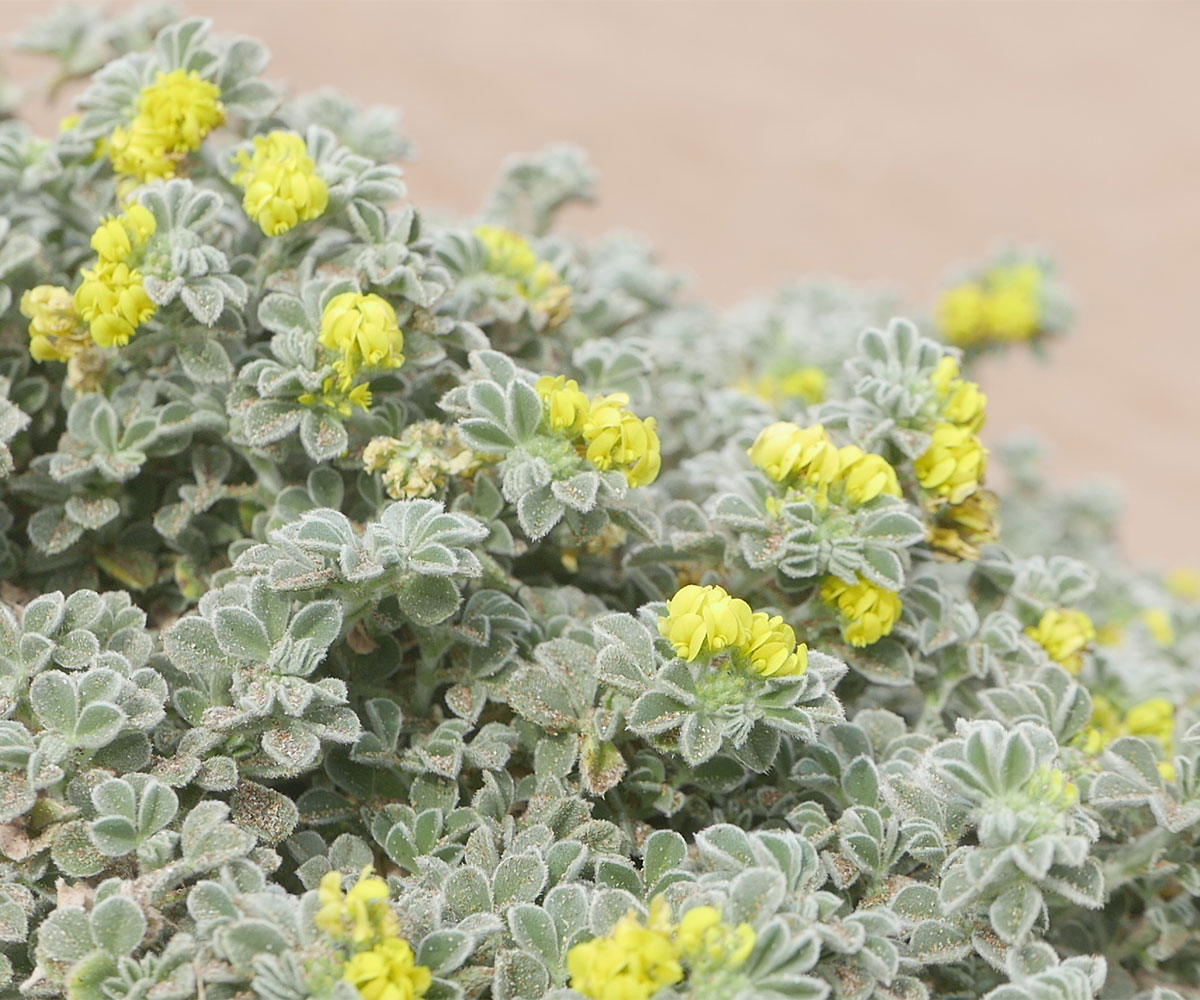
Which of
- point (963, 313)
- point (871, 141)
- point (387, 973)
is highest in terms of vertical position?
point (871, 141)

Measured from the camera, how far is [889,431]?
1529 mm

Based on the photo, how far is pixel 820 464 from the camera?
4.71 feet

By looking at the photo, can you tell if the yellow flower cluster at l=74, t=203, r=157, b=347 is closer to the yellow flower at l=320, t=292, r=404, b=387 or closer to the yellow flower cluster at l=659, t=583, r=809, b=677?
the yellow flower at l=320, t=292, r=404, b=387

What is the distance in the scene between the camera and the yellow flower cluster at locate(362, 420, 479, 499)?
1.41 meters

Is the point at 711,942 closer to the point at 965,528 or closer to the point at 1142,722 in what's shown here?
the point at 965,528

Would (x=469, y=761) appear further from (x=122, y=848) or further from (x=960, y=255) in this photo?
(x=960, y=255)

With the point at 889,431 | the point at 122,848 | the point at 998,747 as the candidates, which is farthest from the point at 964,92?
the point at 122,848

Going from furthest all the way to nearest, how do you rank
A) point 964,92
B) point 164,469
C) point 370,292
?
point 964,92 < point 164,469 < point 370,292

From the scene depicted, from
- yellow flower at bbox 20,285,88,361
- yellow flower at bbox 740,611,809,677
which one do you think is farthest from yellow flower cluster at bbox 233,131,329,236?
yellow flower at bbox 740,611,809,677

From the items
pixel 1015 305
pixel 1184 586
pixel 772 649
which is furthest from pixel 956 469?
pixel 1184 586

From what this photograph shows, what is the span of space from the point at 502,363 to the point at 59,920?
0.70 metres

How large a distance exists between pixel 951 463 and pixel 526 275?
2.02ft

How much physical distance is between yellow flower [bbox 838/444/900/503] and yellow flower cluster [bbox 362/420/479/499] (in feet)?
1.33

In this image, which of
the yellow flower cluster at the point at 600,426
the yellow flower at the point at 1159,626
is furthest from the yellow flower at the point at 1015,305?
the yellow flower cluster at the point at 600,426
